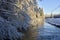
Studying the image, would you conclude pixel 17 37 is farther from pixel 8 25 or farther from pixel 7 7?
pixel 7 7

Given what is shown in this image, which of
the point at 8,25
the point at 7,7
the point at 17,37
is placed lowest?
the point at 17,37

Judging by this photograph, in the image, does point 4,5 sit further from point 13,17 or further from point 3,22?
point 3,22

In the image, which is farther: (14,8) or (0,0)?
(14,8)

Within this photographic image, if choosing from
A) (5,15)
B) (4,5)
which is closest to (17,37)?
(5,15)

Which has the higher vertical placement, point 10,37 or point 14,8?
point 14,8

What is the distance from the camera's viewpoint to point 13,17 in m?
16.3

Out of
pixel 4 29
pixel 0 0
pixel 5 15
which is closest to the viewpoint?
pixel 4 29

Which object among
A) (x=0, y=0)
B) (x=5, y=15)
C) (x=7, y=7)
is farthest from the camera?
(x=7, y=7)

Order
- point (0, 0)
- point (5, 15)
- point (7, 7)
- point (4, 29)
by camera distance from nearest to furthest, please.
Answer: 1. point (4, 29)
2. point (0, 0)
3. point (5, 15)
4. point (7, 7)

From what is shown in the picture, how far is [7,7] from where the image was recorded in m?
16.0

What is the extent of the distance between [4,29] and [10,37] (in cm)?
75

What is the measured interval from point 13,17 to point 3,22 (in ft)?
10.4

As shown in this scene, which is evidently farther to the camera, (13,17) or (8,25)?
(13,17)

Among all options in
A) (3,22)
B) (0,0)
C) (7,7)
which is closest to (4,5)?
(7,7)
